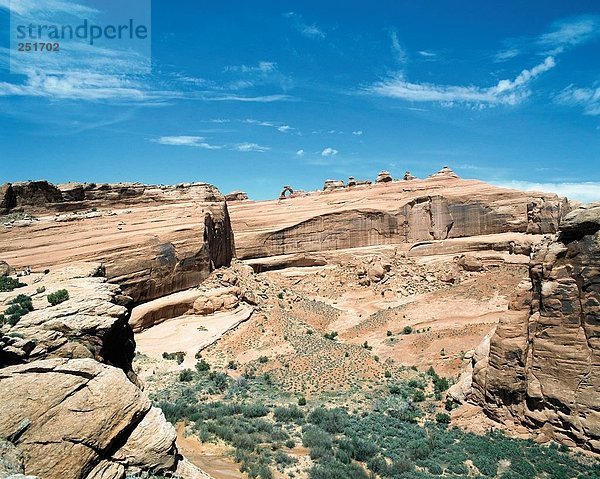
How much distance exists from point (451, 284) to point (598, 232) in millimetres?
24491

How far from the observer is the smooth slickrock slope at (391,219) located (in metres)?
40.8

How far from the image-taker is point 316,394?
61.8 feet

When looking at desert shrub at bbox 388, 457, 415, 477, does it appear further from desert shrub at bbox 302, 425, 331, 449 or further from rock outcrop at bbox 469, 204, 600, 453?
rock outcrop at bbox 469, 204, 600, 453

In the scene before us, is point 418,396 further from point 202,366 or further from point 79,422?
point 79,422

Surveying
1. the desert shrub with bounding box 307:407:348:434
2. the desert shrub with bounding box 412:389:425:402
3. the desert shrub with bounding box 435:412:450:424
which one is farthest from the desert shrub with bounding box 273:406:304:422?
the desert shrub with bounding box 412:389:425:402

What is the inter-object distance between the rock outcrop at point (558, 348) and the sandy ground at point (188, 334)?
13.8 m

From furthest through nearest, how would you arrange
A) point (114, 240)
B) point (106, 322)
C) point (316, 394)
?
point (114, 240), point (316, 394), point (106, 322)

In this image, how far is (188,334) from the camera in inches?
939

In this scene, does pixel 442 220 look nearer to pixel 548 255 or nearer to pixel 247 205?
pixel 247 205

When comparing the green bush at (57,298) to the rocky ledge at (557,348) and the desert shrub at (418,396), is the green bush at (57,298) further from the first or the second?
the desert shrub at (418,396)

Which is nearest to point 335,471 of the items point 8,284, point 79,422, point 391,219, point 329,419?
point 329,419

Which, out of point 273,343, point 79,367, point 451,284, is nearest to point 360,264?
point 451,284

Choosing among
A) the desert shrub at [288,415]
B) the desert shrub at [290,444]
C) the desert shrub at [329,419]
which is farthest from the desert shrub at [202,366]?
the desert shrub at [290,444]

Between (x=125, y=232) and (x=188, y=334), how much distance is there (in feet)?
22.7
